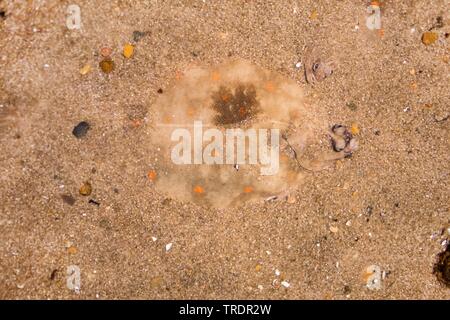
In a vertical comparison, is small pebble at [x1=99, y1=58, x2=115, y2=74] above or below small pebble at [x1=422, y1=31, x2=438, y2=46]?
below

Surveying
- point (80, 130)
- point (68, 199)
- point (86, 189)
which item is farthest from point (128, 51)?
point (68, 199)

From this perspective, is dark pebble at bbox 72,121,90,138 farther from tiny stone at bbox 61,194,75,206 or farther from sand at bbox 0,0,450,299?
tiny stone at bbox 61,194,75,206

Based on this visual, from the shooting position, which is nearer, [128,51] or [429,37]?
[128,51]

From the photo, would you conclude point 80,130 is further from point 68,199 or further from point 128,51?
point 128,51

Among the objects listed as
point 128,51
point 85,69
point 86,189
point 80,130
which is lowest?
point 86,189

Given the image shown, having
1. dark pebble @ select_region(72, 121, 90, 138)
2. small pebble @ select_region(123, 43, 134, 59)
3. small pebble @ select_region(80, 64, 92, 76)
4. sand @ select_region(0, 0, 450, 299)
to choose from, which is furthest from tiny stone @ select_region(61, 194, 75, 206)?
small pebble @ select_region(123, 43, 134, 59)

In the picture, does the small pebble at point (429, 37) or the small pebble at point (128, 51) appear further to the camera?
the small pebble at point (429, 37)

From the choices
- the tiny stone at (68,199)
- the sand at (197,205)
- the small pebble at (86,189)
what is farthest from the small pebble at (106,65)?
the tiny stone at (68,199)

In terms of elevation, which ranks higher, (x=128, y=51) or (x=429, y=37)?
(x=429, y=37)

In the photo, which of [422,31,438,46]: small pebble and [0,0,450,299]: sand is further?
[422,31,438,46]: small pebble

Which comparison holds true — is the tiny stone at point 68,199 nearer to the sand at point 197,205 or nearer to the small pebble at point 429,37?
the sand at point 197,205
